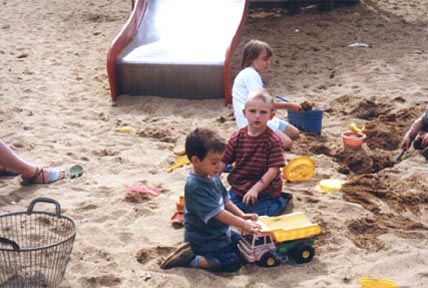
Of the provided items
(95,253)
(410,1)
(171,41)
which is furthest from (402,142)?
(410,1)

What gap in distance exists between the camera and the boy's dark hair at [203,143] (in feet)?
10.2

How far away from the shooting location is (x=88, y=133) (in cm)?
541

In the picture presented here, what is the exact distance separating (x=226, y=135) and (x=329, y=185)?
1305 mm

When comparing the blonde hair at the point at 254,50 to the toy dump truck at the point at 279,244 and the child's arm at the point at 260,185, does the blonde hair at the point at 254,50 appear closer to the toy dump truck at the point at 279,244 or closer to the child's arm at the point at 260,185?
the child's arm at the point at 260,185

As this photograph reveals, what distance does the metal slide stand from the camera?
6320mm

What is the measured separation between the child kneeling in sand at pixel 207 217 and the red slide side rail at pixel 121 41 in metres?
3.26

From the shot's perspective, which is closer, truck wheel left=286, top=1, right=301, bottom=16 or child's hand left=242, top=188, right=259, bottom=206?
child's hand left=242, top=188, right=259, bottom=206

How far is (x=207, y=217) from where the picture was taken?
3.15 meters

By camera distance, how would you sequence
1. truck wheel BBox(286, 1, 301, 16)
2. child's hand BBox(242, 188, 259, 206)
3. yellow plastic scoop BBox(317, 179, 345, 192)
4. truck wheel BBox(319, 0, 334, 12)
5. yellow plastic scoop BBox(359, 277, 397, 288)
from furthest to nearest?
truck wheel BBox(319, 0, 334, 12)
truck wheel BBox(286, 1, 301, 16)
yellow plastic scoop BBox(317, 179, 345, 192)
child's hand BBox(242, 188, 259, 206)
yellow plastic scoop BBox(359, 277, 397, 288)

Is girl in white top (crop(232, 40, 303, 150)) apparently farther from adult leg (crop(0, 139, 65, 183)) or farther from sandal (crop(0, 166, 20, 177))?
sandal (crop(0, 166, 20, 177))

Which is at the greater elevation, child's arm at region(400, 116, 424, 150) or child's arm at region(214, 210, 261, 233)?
child's arm at region(214, 210, 261, 233)

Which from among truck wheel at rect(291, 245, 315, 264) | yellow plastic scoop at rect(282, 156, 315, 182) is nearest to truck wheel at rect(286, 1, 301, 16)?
yellow plastic scoop at rect(282, 156, 315, 182)

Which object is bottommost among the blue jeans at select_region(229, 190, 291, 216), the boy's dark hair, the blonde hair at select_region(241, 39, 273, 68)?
the blue jeans at select_region(229, 190, 291, 216)

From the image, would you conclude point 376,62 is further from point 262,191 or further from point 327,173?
point 262,191
